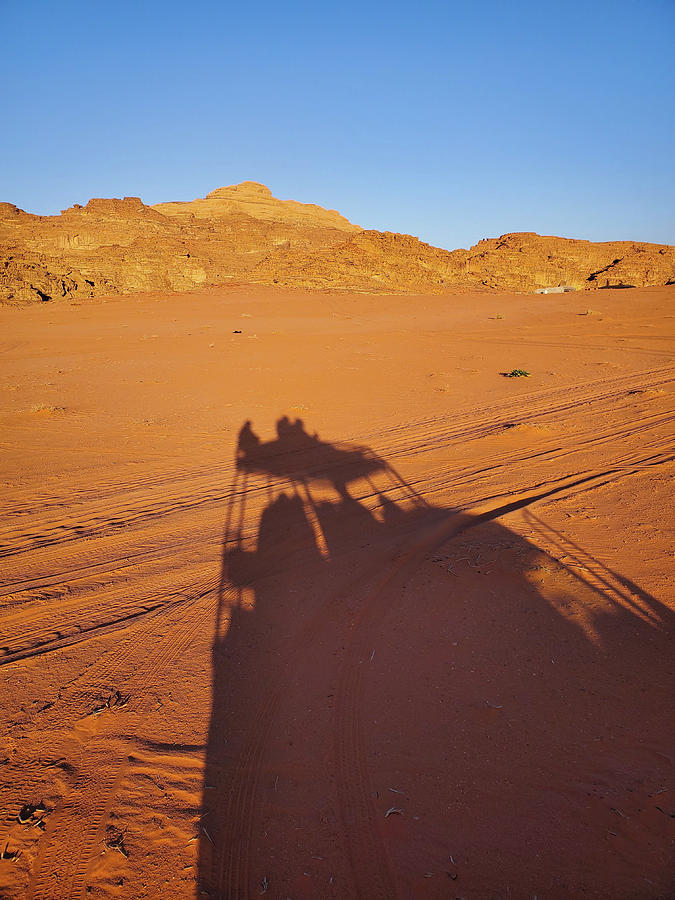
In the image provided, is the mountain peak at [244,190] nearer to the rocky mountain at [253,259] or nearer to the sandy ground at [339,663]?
the rocky mountain at [253,259]

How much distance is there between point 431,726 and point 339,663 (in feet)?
2.37

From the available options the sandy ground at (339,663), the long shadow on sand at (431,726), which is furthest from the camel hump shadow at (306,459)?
the long shadow on sand at (431,726)

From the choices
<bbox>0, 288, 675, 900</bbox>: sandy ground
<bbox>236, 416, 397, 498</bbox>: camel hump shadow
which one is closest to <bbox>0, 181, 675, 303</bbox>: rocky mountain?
<bbox>236, 416, 397, 498</bbox>: camel hump shadow

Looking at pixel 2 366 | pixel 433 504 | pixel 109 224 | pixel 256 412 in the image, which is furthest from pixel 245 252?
pixel 433 504

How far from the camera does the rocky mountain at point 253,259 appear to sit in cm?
4378

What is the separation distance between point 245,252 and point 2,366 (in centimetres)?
4887

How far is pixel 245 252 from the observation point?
196 feet

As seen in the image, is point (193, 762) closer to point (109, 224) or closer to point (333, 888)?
point (333, 888)

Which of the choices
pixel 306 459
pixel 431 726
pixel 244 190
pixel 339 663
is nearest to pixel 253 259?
pixel 306 459

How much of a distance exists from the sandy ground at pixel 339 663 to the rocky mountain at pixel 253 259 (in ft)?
121

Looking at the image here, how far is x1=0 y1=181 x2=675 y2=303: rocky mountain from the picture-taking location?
43.8 metres

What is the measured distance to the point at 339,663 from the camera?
3.31 m

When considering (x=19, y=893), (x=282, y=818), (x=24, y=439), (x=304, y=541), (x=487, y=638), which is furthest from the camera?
(x=24, y=439)

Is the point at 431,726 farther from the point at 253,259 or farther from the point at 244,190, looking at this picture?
the point at 244,190
